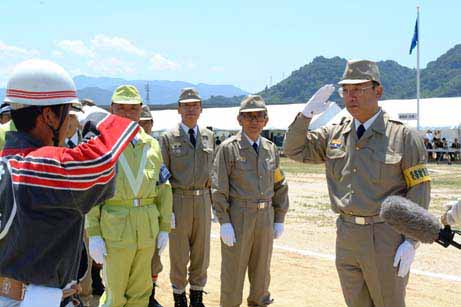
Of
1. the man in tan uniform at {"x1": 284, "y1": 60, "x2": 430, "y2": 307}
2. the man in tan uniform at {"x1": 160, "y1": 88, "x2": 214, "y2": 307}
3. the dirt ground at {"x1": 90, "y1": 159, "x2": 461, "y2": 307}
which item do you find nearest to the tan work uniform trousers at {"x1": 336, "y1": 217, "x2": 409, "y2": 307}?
the man in tan uniform at {"x1": 284, "y1": 60, "x2": 430, "y2": 307}

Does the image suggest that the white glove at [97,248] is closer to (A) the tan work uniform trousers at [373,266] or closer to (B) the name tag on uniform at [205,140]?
(A) the tan work uniform trousers at [373,266]

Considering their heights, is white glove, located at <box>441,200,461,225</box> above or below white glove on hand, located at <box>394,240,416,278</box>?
above

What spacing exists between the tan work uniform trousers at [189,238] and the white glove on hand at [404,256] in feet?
10.1

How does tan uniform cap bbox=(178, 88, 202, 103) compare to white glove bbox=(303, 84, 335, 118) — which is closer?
white glove bbox=(303, 84, 335, 118)

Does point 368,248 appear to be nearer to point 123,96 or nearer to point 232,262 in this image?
point 232,262

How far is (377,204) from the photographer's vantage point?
459 centimetres

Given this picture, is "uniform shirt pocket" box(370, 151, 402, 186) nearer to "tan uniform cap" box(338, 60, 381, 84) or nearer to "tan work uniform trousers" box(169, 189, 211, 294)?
"tan uniform cap" box(338, 60, 381, 84)

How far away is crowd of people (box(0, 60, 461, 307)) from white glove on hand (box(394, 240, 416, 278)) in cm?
1

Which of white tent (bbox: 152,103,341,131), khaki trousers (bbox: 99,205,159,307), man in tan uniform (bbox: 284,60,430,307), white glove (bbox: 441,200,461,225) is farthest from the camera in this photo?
white tent (bbox: 152,103,341,131)

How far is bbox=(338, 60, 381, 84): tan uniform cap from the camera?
4.74 m

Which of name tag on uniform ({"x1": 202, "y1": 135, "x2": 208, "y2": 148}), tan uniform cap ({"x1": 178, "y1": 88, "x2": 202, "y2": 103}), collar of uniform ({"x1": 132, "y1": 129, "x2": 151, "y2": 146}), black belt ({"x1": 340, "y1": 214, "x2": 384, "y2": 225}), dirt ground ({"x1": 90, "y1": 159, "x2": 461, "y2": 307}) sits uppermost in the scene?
tan uniform cap ({"x1": 178, "y1": 88, "x2": 202, "y2": 103})

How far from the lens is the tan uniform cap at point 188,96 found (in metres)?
7.56

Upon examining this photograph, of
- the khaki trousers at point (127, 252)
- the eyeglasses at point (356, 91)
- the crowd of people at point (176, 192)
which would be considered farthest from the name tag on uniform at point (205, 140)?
the eyeglasses at point (356, 91)

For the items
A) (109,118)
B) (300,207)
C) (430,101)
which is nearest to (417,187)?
(109,118)
